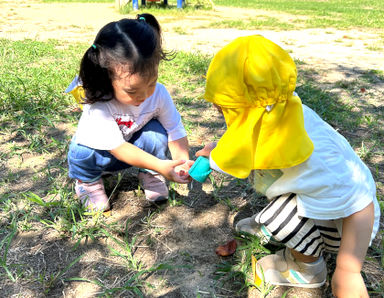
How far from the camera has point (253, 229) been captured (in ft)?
5.68

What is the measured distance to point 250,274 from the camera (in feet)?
5.04

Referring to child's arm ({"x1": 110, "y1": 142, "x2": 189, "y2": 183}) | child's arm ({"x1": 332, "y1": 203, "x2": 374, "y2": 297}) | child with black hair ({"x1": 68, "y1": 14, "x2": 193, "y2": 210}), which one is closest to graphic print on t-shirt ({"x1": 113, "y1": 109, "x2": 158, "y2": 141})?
child with black hair ({"x1": 68, "y1": 14, "x2": 193, "y2": 210})

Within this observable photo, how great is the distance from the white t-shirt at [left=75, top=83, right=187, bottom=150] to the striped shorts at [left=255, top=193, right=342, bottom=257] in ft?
2.70

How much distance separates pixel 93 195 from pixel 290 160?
1116 mm

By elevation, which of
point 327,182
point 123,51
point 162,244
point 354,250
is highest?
point 123,51

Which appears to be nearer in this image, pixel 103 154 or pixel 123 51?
pixel 123 51

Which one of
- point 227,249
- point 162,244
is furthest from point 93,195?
point 227,249

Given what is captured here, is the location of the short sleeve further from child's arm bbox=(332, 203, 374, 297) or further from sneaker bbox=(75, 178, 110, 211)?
child's arm bbox=(332, 203, 374, 297)

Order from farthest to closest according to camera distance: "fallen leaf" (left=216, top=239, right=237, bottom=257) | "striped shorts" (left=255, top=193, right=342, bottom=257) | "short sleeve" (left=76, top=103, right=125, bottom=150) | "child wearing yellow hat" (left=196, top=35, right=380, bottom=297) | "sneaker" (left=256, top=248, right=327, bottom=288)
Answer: "short sleeve" (left=76, top=103, right=125, bottom=150)
"fallen leaf" (left=216, top=239, right=237, bottom=257)
"sneaker" (left=256, top=248, right=327, bottom=288)
"striped shorts" (left=255, top=193, right=342, bottom=257)
"child wearing yellow hat" (left=196, top=35, right=380, bottom=297)

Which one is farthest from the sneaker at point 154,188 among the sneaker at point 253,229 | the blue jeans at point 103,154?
the sneaker at point 253,229

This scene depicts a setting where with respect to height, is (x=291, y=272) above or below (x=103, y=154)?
below

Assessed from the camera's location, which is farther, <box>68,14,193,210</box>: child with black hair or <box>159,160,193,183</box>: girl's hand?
<box>159,160,193,183</box>: girl's hand

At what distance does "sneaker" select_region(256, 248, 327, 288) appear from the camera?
146cm

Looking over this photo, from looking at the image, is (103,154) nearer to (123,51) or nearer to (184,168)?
(184,168)
